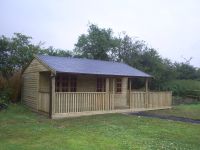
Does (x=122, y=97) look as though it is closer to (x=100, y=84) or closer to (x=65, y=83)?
(x=100, y=84)

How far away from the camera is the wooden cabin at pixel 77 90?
1706cm

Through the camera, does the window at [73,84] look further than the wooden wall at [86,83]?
No

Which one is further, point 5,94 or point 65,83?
point 5,94

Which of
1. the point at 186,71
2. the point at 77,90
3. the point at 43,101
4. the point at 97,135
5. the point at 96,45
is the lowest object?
the point at 97,135

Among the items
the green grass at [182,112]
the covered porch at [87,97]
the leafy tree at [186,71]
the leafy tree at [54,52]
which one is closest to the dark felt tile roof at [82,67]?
the covered porch at [87,97]

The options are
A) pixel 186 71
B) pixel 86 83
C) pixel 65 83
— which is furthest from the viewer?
pixel 186 71

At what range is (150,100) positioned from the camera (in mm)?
21891

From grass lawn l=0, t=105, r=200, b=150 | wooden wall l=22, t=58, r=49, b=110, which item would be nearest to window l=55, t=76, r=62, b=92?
wooden wall l=22, t=58, r=49, b=110

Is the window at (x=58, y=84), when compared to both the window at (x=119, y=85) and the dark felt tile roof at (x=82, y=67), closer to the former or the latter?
the dark felt tile roof at (x=82, y=67)

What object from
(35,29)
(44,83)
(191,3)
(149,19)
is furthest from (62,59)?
(35,29)

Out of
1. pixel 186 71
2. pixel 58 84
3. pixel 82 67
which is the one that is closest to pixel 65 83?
pixel 58 84

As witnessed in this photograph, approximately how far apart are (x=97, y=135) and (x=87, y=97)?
7015 millimetres

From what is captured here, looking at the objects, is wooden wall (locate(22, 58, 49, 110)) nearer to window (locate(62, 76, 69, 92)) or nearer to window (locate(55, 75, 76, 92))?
window (locate(55, 75, 76, 92))

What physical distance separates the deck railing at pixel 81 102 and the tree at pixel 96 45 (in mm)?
14416
